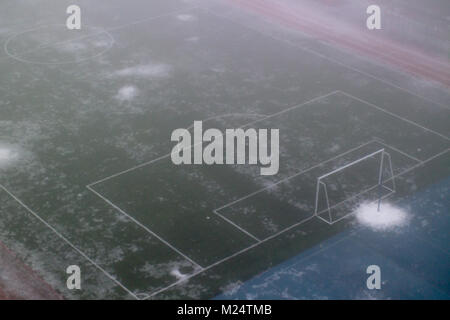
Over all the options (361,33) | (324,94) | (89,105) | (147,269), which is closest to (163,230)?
(147,269)

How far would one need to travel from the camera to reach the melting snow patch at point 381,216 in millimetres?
23516

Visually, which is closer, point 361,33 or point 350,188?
point 350,188

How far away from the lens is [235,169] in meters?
26.3

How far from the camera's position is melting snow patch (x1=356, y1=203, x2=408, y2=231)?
2352 cm

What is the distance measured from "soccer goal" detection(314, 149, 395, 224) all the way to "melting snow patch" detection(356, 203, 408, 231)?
11.8 inches

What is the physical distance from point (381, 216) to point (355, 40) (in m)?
14.8

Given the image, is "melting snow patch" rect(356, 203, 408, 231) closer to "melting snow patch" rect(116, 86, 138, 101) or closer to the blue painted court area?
the blue painted court area

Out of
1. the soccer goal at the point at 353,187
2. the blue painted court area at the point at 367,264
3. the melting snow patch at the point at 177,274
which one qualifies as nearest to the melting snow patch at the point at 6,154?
the melting snow patch at the point at 177,274

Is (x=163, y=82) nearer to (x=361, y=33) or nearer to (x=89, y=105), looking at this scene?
(x=89, y=105)

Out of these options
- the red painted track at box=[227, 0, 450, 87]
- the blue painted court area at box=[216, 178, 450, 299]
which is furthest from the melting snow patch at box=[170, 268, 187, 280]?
the red painted track at box=[227, 0, 450, 87]
